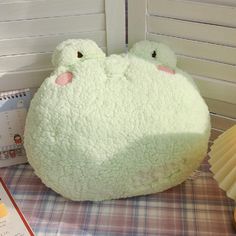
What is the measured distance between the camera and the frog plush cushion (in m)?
0.82

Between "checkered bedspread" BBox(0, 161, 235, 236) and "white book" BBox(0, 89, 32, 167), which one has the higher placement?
"white book" BBox(0, 89, 32, 167)

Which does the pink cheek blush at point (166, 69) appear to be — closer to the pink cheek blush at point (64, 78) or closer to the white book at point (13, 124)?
the pink cheek blush at point (64, 78)

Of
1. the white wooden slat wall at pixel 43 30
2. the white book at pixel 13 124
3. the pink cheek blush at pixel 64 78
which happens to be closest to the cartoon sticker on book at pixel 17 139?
the white book at pixel 13 124

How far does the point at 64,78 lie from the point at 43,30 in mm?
148

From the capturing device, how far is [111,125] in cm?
82

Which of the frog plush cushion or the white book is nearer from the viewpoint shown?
the frog plush cushion

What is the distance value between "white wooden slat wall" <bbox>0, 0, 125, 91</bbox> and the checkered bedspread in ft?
0.87

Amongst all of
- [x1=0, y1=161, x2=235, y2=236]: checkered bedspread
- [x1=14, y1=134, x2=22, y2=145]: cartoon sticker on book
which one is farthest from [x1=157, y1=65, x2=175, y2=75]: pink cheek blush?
[x1=14, y1=134, x2=22, y2=145]: cartoon sticker on book

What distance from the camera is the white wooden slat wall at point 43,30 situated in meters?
0.90

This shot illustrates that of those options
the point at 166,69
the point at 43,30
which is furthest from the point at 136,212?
the point at 43,30

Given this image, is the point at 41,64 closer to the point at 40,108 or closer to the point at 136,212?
the point at 40,108

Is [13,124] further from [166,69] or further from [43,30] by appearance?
[166,69]

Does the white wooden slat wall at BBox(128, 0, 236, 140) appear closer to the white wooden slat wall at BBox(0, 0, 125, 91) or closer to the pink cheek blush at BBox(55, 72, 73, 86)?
the white wooden slat wall at BBox(0, 0, 125, 91)

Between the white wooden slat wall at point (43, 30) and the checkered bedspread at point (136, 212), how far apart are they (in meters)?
0.26
